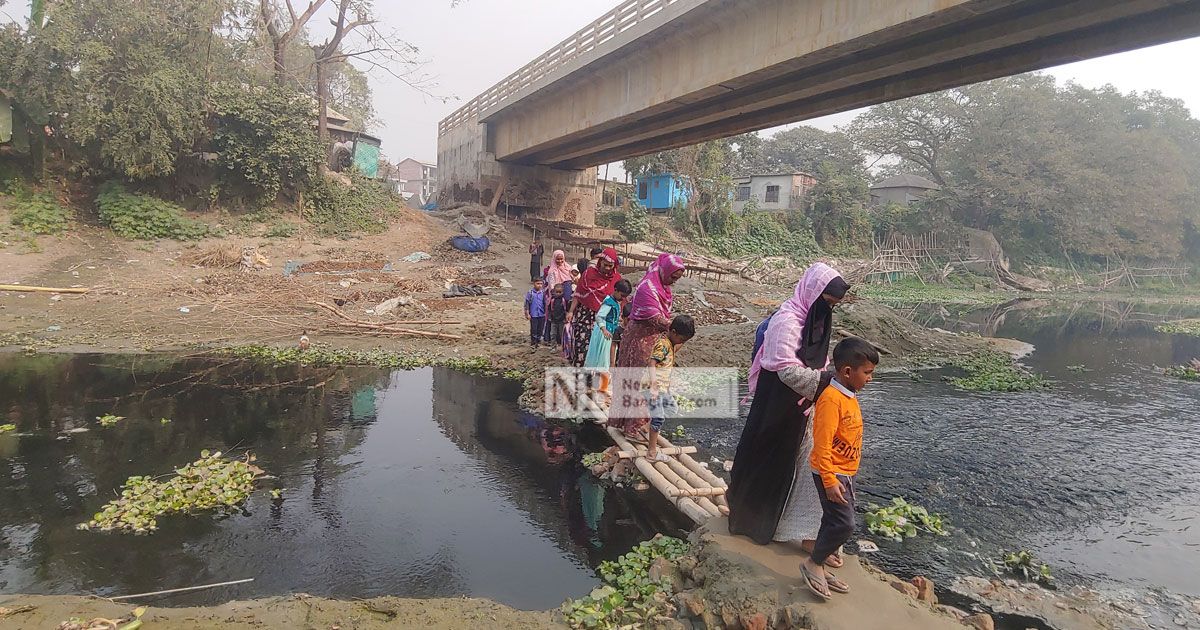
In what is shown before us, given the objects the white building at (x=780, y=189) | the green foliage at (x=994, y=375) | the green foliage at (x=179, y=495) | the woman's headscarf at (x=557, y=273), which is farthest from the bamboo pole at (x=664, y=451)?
the white building at (x=780, y=189)

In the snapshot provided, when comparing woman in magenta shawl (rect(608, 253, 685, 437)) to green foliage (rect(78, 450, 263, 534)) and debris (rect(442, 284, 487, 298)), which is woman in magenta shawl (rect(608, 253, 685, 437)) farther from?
debris (rect(442, 284, 487, 298))

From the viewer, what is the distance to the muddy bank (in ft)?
10.1

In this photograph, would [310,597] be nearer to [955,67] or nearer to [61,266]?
[955,67]

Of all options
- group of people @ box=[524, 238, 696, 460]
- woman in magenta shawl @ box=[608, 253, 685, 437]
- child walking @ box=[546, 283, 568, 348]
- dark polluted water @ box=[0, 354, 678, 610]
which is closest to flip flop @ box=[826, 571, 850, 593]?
dark polluted water @ box=[0, 354, 678, 610]

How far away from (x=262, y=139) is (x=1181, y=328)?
3117cm

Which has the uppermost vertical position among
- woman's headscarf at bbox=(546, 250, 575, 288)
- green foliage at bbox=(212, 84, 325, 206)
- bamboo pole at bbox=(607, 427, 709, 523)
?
green foliage at bbox=(212, 84, 325, 206)

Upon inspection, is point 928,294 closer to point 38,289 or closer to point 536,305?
point 536,305

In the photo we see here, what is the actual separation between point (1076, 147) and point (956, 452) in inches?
1600

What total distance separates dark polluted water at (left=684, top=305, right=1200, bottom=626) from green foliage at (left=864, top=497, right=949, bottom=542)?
0.42ft

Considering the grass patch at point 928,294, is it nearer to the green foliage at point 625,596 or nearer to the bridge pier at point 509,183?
the bridge pier at point 509,183

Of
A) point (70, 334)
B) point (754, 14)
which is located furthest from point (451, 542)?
point (754, 14)

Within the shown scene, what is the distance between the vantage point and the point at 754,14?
11.9 m

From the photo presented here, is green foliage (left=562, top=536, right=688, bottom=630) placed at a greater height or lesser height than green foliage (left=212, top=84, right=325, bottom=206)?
lesser

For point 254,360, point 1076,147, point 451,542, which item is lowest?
point 451,542
